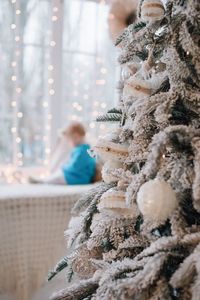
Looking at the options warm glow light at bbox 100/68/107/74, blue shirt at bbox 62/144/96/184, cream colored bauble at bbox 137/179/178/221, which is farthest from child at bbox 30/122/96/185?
cream colored bauble at bbox 137/179/178/221

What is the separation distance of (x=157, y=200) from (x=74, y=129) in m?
2.21

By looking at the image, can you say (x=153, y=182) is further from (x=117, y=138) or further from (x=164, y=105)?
(x=117, y=138)

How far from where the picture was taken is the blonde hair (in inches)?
116

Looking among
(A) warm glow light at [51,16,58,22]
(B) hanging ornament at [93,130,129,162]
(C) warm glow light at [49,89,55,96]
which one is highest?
(A) warm glow light at [51,16,58,22]

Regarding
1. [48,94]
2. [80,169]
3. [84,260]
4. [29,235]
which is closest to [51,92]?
[48,94]

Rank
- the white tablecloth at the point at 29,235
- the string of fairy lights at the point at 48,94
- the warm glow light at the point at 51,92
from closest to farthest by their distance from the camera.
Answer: the white tablecloth at the point at 29,235 → the string of fairy lights at the point at 48,94 → the warm glow light at the point at 51,92

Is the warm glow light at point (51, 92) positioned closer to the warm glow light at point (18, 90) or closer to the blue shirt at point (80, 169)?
the warm glow light at point (18, 90)

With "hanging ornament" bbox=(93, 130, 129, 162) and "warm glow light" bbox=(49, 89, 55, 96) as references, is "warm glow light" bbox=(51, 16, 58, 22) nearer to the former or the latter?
"warm glow light" bbox=(49, 89, 55, 96)

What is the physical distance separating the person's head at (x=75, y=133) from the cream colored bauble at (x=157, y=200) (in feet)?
7.17

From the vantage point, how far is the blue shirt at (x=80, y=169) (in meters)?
2.79

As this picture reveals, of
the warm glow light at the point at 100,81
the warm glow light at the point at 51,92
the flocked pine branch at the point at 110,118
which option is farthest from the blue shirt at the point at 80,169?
the flocked pine branch at the point at 110,118

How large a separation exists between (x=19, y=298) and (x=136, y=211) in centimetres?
166

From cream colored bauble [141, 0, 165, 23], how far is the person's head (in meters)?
2.04

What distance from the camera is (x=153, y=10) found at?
0.91 m
